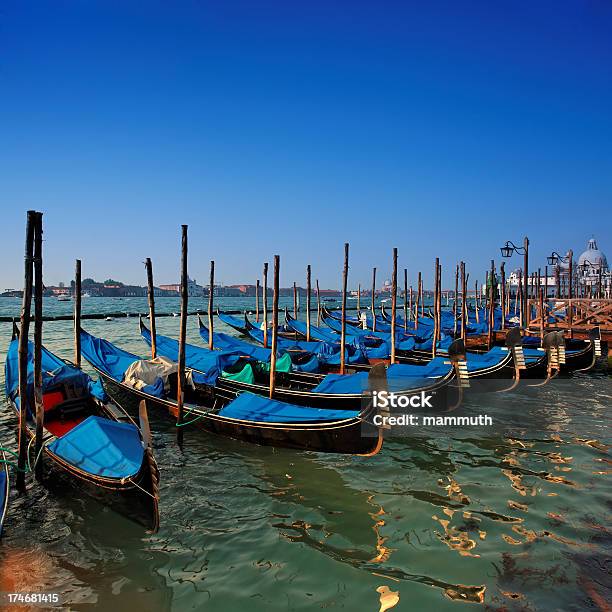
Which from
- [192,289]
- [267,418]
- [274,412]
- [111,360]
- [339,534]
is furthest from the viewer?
[192,289]

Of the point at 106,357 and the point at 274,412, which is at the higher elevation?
the point at 106,357

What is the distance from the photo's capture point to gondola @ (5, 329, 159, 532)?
14.0 feet

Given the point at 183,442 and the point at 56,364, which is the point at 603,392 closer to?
the point at 183,442

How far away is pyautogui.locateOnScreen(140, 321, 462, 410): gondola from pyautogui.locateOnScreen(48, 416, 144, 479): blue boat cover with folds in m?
3.25

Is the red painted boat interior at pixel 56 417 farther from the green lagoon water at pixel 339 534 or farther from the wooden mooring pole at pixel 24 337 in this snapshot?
the wooden mooring pole at pixel 24 337

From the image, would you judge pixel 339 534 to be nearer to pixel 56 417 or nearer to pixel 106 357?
pixel 56 417

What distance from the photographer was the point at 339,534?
14.9ft

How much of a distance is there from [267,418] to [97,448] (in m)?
2.26

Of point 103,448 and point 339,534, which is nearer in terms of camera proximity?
point 339,534

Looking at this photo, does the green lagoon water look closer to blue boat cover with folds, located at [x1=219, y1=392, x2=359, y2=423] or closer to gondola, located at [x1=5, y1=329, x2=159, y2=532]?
gondola, located at [x1=5, y1=329, x2=159, y2=532]

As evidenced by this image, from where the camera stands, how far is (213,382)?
847 cm

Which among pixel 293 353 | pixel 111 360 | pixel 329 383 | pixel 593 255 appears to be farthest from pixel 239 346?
pixel 593 255

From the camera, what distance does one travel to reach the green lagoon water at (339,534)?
12.0 feet

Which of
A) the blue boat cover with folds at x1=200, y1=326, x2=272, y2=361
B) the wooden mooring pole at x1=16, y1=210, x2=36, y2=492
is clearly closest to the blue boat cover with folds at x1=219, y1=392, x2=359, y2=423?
the wooden mooring pole at x1=16, y1=210, x2=36, y2=492
